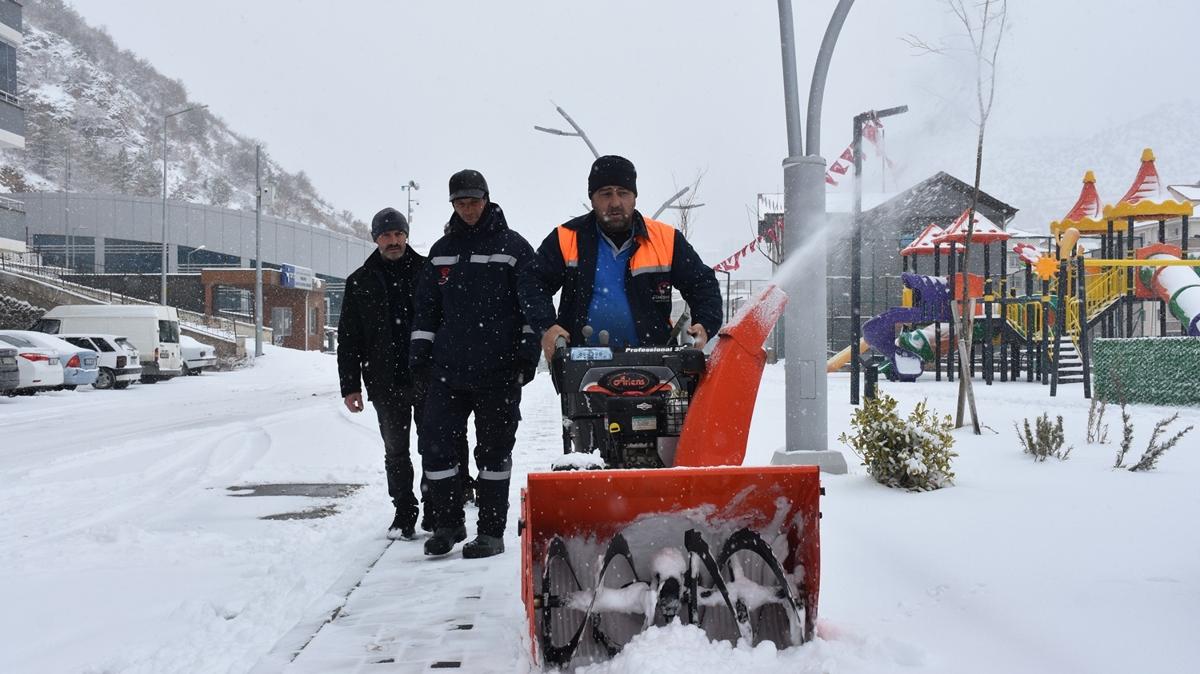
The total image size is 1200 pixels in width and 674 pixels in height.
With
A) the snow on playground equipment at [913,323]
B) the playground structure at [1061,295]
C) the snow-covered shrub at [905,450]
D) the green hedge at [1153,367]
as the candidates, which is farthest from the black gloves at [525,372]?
the snow on playground equipment at [913,323]

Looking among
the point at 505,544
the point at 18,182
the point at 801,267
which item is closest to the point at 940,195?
the point at 801,267

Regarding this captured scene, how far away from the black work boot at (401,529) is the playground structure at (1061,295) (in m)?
14.3

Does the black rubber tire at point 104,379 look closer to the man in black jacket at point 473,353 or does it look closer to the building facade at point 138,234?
the man in black jacket at point 473,353

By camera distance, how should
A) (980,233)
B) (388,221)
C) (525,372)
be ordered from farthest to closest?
(980,233) < (388,221) < (525,372)

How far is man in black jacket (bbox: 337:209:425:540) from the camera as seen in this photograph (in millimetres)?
5625

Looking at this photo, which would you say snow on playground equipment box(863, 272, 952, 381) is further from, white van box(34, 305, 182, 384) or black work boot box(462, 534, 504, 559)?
black work boot box(462, 534, 504, 559)

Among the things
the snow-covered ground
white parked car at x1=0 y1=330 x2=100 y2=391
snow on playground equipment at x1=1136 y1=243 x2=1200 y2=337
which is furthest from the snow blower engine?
white parked car at x1=0 y1=330 x2=100 y2=391

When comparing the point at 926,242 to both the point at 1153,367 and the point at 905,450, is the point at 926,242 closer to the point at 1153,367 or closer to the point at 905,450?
the point at 1153,367

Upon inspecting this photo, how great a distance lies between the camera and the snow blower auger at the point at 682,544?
3.06 meters

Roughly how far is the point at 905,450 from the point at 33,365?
18.2m

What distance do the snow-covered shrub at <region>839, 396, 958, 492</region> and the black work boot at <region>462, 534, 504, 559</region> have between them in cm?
276

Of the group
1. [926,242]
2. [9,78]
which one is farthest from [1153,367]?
[9,78]

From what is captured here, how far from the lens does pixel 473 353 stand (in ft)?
16.1

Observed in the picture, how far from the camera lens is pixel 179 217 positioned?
64.9 m
